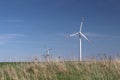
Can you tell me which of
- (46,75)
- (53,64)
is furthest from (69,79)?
(53,64)

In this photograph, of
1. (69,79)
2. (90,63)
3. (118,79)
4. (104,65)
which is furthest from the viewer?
(90,63)

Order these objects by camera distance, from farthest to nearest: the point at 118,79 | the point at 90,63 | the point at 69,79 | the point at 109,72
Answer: the point at 90,63 → the point at 109,72 → the point at 69,79 → the point at 118,79

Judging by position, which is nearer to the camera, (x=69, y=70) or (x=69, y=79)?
(x=69, y=79)

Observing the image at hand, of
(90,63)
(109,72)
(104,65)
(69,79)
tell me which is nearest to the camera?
(69,79)

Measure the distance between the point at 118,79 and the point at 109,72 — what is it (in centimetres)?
288

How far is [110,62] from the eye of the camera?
843 inches

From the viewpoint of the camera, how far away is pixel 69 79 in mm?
16328

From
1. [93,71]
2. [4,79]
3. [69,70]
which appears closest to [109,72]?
[93,71]

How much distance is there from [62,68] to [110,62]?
3643mm

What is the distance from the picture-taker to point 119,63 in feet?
70.4

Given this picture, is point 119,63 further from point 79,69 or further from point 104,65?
point 79,69

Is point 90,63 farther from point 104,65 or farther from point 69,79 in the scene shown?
point 69,79

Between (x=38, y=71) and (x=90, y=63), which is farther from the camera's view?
(x=90, y=63)

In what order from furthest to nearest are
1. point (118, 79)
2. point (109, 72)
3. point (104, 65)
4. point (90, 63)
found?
point (90, 63) < point (104, 65) < point (109, 72) < point (118, 79)
